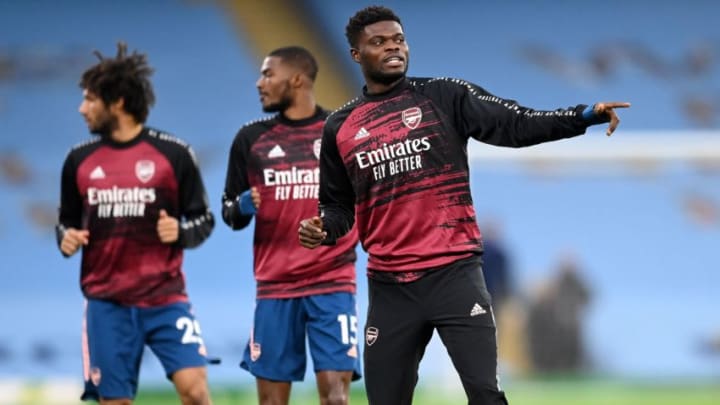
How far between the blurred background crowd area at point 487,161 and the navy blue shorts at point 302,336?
355 inches

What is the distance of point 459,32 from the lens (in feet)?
66.6

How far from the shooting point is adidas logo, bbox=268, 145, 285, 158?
8.24 metres

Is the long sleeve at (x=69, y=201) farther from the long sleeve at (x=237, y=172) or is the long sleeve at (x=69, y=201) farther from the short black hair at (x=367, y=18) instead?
the short black hair at (x=367, y=18)

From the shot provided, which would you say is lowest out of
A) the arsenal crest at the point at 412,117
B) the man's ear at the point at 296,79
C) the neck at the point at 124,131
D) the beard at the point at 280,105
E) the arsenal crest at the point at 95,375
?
the arsenal crest at the point at 95,375

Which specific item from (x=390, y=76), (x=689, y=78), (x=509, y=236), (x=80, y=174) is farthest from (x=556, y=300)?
(x=390, y=76)

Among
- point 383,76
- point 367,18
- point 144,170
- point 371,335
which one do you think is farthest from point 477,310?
point 144,170

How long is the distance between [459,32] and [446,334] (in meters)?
14.3

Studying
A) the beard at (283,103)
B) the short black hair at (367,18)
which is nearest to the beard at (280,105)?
the beard at (283,103)

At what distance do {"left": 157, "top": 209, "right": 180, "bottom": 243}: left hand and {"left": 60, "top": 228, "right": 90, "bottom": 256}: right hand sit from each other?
45 cm

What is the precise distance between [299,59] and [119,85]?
47.3 inches

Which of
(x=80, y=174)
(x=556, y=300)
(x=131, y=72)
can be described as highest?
(x=131, y=72)

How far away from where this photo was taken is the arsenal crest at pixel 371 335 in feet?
21.5

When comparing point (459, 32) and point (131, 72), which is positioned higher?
point (459, 32)

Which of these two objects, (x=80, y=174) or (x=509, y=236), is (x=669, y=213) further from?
(x=80, y=174)
